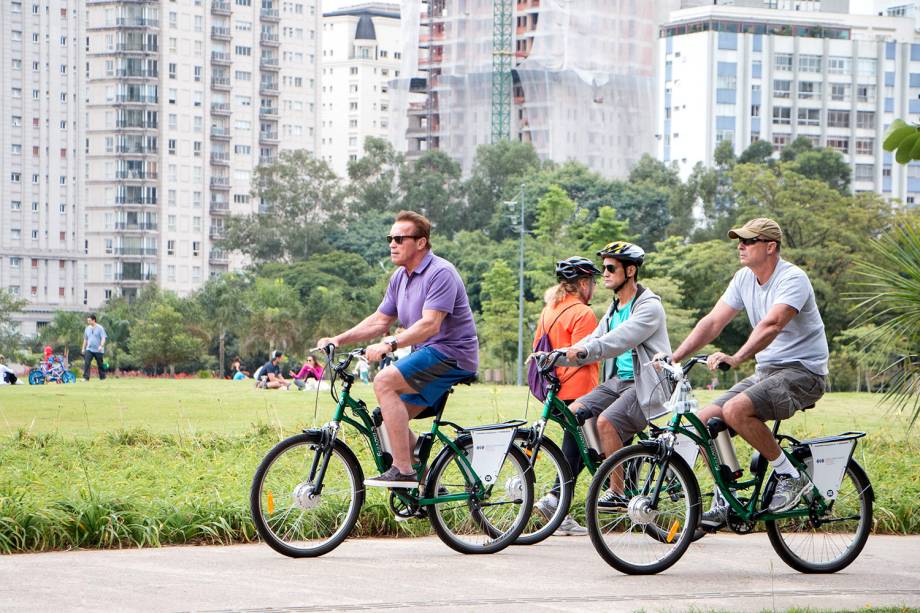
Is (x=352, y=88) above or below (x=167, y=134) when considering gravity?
above

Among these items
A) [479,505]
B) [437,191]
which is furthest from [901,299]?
[437,191]

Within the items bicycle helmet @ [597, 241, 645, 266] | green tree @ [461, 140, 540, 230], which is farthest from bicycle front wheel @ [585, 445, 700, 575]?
green tree @ [461, 140, 540, 230]

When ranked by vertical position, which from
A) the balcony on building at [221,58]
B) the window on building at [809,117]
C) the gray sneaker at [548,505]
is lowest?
the gray sneaker at [548,505]

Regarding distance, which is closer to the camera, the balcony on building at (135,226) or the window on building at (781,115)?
the window on building at (781,115)

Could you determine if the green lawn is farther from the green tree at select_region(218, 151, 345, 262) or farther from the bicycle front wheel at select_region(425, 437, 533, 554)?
the green tree at select_region(218, 151, 345, 262)

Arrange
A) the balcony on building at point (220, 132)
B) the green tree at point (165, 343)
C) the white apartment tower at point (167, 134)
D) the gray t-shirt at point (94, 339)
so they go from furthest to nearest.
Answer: the balcony on building at point (220, 132) < the white apartment tower at point (167, 134) < the green tree at point (165, 343) < the gray t-shirt at point (94, 339)

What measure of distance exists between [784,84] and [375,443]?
5222 inches

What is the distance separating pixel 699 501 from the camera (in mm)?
7879

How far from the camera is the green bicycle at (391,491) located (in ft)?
26.7

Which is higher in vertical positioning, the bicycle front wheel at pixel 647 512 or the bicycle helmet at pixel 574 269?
the bicycle helmet at pixel 574 269

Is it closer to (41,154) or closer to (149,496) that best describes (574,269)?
(149,496)

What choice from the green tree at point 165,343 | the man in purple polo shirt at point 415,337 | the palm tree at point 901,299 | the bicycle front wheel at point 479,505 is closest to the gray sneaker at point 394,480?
the man in purple polo shirt at point 415,337

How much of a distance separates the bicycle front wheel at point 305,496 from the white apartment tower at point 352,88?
587 ft

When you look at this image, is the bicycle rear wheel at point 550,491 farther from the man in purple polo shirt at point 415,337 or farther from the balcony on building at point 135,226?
the balcony on building at point 135,226
